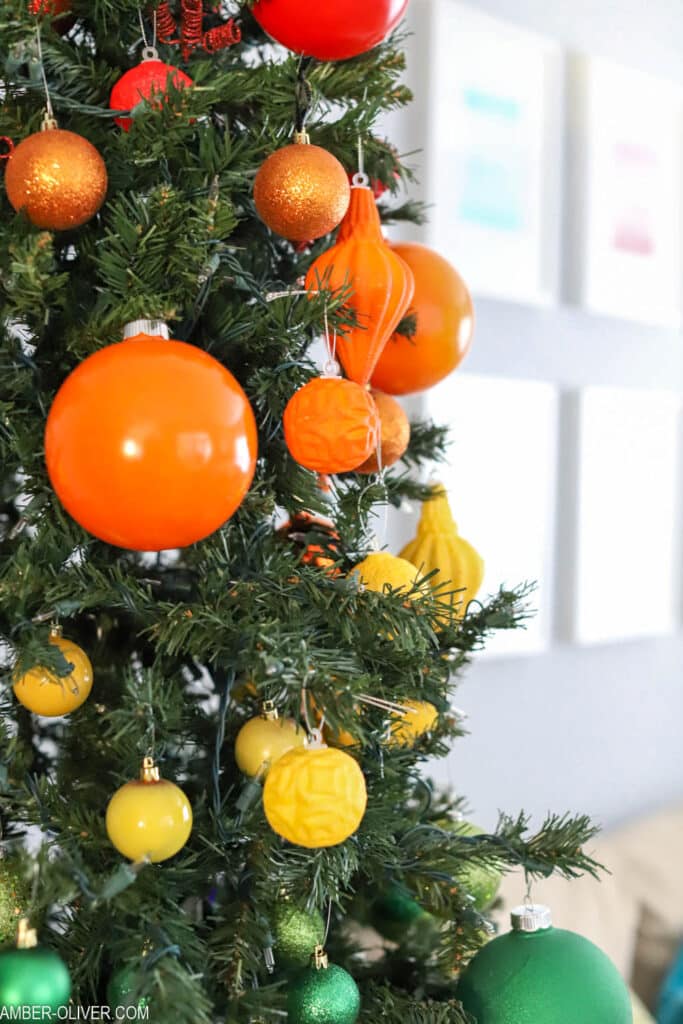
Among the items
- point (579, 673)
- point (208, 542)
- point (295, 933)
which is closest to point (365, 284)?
point (208, 542)

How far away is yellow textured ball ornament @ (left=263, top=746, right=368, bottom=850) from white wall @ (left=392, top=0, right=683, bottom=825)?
88cm

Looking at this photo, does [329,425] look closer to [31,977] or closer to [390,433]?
[390,433]

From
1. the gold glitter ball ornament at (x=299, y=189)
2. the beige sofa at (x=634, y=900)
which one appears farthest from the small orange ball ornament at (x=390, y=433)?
the beige sofa at (x=634, y=900)

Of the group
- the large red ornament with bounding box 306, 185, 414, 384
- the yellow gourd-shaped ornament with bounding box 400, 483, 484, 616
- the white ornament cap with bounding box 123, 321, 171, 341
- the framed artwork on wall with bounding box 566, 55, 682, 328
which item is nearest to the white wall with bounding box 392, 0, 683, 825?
the framed artwork on wall with bounding box 566, 55, 682, 328

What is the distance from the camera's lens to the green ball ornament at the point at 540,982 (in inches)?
23.1

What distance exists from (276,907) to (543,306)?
3.71 feet

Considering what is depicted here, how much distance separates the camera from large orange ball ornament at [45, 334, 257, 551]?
457mm

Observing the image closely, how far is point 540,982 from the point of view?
1.94 feet

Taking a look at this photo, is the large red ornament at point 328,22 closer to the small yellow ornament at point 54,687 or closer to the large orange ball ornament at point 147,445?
the large orange ball ornament at point 147,445

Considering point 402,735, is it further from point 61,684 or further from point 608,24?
point 608,24

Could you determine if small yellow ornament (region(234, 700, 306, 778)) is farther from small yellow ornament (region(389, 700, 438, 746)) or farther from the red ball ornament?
the red ball ornament

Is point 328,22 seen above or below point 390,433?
above

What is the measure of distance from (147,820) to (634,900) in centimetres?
121

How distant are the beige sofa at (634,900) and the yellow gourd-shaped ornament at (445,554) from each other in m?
0.76
